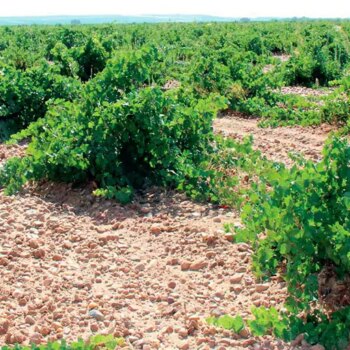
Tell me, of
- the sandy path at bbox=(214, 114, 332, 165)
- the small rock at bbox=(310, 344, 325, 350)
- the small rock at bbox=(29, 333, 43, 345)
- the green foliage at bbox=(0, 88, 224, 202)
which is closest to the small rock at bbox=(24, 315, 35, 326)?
the small rock at bbox=(29, 333, 43, 345)

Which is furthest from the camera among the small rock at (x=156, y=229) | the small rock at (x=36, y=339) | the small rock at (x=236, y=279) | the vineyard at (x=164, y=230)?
the small rock at (x=156, y=229)

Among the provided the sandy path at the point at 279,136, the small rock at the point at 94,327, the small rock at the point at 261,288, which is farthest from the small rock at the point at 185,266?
the sandy path at the point at 279,136

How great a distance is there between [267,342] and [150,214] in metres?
1.95

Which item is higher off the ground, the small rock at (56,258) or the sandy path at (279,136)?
the sandy path at (279,136)

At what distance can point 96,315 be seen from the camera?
3.57 m

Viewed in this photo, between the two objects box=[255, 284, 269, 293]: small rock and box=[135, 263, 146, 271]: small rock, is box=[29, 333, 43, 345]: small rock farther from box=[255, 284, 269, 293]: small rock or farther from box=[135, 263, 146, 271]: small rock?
box=[255, 284, 269, 293]: small rock

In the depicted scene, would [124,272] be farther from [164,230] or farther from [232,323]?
[232,323]

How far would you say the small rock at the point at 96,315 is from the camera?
356cm

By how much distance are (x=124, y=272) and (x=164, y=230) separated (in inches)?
25.0

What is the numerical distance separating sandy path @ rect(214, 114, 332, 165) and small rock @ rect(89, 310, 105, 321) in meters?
3.19

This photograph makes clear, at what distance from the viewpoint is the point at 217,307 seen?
361 cm

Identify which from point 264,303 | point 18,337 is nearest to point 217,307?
point 264,303

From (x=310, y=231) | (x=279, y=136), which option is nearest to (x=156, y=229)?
(x=310, y=231)

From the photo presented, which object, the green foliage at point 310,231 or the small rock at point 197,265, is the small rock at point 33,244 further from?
the green foliage at point 310,231
